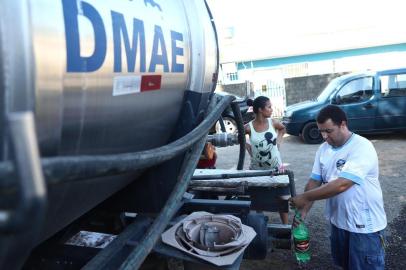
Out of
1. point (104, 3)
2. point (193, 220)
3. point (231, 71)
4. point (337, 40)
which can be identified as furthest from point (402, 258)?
point (337, 40)

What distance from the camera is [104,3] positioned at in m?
1.31

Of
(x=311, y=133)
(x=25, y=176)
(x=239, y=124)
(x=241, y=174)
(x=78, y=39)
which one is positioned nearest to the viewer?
(x=25, y=176)

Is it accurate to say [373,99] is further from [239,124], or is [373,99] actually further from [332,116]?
[239,124]

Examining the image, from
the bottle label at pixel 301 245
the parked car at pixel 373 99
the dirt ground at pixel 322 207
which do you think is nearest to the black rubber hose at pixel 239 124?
the bottle label at pixel 301 245

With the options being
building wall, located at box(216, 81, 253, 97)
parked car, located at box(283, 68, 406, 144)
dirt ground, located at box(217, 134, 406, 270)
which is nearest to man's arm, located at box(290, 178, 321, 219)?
dirt ground, located at box(217, 134, 406, 270)

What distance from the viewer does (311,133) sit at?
9789 mm

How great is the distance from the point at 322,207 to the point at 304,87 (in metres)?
10.0

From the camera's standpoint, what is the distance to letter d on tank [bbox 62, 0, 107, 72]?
1125mm

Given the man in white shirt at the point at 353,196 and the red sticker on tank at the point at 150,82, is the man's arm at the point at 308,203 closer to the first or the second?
the man in white shirt at the point at 353,196

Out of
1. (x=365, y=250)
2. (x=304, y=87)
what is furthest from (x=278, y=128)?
(x=304, y=87)

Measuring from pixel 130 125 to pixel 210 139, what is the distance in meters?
1.36

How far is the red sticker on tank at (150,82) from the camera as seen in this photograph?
1.60m

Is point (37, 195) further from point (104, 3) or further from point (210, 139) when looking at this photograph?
point (210, 139)

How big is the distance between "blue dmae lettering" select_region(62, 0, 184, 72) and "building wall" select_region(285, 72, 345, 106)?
13317mm
